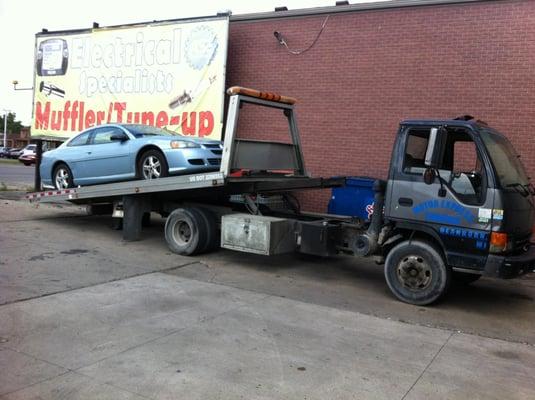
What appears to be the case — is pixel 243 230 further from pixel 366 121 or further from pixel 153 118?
pixel 153 118

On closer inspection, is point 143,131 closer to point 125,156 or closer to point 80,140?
point 125,156

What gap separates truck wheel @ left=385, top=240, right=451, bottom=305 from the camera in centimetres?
662

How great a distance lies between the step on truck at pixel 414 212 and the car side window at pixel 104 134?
5.29 ft

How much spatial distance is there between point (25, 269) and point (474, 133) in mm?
6355

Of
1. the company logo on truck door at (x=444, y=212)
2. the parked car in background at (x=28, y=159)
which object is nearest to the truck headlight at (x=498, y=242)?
the company logo on truck door at (x=444, y=212)

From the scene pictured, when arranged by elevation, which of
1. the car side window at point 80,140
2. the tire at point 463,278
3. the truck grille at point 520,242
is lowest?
the tire at point 463,278

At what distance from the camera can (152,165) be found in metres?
9.55

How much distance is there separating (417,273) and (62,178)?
7850 millimetres

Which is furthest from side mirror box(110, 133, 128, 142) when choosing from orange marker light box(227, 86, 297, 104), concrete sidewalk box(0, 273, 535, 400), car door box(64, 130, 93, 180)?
concrete sidewalk box(0, 273, 535, 400)

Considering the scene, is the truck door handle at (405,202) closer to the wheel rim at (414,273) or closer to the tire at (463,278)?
the wheel rim at (414,273)

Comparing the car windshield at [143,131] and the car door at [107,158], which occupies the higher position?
the car windshield at [143,131]

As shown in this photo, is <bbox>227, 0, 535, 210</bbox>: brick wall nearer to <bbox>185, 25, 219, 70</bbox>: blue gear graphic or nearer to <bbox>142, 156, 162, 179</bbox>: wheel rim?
<bbox>185, 25, 219, 70</bbox>: blue gear graphic

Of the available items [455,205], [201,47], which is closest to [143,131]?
[201,47]

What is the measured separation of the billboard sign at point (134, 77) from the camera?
13.6 meters
